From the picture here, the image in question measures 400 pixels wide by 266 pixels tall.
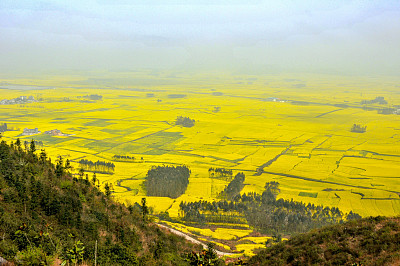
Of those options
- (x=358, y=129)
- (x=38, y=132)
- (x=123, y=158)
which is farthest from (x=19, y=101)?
(x=358, y=129)

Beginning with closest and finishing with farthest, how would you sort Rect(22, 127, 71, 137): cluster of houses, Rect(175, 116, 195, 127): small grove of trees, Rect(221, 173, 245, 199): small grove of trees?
Rect(221, 173, 245, 199): small grove of trees
Rect(22, 127, 71, 137): cluster of houses
Rect(175, 116, 195, 127): small grove of trees

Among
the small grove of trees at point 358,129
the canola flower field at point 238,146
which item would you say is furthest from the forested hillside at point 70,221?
the small grove of trees at point 358,129

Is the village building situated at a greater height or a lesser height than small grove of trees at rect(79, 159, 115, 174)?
greater

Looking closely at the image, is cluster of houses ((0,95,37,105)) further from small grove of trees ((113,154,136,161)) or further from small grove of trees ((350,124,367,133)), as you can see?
small grove of trees ((350,124,367,133))

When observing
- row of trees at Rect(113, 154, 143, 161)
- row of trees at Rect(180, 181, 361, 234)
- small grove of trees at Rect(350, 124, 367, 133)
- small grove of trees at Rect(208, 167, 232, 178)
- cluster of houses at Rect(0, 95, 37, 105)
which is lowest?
row of trees at Rect(180, 181, 361, 234)

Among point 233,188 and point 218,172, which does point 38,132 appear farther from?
point 233,188

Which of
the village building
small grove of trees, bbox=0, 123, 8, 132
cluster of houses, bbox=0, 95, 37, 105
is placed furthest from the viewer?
cluster of houses, bbox=0, 95, 37, 105

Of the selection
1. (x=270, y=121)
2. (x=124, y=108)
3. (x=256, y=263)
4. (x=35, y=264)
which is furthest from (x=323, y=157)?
(x=124, y=108)

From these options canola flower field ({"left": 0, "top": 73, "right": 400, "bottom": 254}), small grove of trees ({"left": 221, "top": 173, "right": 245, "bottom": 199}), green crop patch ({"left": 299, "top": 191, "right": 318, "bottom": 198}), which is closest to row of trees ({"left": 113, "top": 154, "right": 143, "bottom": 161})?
canola flower field ({"left": 0, "top": 73, "right": 400, "bottom": 254})
